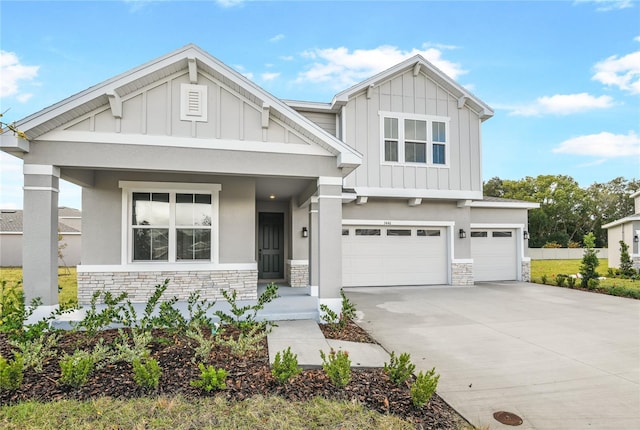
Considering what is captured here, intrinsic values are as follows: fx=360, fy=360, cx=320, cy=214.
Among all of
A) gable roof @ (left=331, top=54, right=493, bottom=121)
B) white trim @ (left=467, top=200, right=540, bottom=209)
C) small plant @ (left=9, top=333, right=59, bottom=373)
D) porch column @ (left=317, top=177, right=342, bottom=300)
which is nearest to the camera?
small plant @ (left=9, top=333, right=59, bottom=373)

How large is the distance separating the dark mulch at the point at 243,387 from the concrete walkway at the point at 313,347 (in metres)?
0.23

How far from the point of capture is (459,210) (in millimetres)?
12664

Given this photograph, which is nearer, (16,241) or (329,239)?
(329,239)

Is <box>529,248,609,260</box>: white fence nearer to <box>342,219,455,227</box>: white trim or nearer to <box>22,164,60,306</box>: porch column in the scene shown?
<box>342,219,455,227</box>: white trim

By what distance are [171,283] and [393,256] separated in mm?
7301

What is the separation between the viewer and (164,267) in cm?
788

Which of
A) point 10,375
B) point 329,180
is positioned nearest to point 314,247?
point 329,180

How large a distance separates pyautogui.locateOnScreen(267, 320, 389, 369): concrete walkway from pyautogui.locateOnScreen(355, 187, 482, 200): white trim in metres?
5.91

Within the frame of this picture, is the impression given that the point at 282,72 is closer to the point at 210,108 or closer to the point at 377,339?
the point at 210,108

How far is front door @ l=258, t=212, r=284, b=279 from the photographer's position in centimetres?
1240

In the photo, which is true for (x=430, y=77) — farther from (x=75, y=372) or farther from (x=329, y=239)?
(x=75, y=372)

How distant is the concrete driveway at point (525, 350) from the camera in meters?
3.76

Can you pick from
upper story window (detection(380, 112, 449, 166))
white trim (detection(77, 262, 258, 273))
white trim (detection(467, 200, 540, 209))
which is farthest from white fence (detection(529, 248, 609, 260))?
white trim (detection(77, 262, 258, 273))

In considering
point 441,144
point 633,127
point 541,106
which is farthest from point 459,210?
point 633,127
